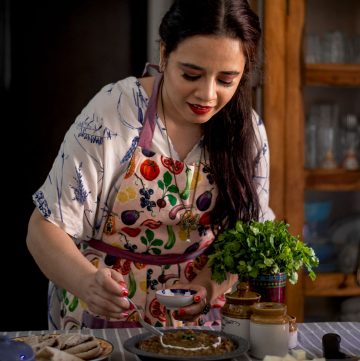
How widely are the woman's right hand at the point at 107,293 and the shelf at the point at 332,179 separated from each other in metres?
1.59

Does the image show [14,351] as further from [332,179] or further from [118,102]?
[332,179]

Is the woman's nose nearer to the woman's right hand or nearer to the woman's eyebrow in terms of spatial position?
the woman's eyebrow

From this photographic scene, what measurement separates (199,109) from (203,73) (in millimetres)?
94

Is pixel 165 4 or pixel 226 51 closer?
pixel 226 51

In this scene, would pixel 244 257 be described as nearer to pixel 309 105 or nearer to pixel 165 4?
pixel 309 105

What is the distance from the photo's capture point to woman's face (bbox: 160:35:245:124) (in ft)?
5.47

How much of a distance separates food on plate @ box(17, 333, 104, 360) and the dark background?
80.9 inches

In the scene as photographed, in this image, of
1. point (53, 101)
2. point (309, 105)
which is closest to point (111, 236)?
point (309, 105)

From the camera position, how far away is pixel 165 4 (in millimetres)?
3389

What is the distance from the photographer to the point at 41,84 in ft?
11.0

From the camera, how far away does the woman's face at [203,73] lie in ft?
5.47

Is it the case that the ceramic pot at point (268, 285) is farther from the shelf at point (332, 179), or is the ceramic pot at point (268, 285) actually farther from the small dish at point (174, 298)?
the shelf at point (332, 179)

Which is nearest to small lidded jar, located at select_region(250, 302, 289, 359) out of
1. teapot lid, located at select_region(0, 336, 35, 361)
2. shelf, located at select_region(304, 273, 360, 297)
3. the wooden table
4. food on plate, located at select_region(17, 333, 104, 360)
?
the wooden table

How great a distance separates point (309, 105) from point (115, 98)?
131cm
